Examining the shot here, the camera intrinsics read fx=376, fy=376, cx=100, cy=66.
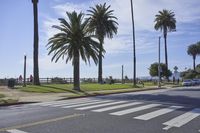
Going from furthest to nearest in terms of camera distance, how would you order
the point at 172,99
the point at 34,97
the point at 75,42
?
the point at 75,42
the point at 34,97
the point at 172,99

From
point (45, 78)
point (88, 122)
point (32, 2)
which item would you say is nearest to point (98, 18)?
point (45, 78)

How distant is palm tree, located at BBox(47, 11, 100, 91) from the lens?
41.0 meters

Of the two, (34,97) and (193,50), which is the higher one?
(193,50)

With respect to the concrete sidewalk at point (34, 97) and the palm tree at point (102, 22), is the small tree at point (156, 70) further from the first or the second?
the concrete sidewalk at point (34, 97)

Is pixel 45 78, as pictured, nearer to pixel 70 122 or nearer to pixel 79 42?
pixel 79 42

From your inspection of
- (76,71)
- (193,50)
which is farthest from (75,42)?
(193,50)

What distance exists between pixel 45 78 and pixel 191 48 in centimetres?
8942

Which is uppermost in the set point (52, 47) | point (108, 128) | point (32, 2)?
point (32, 2)

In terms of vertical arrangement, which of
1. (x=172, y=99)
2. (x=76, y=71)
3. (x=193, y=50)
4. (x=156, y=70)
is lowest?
(x=172, y=99)

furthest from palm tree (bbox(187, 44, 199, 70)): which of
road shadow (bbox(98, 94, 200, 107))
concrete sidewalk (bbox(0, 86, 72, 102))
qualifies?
concrete sidewalk (bbox(0, 86, 72, 102))

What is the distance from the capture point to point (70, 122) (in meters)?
12.9

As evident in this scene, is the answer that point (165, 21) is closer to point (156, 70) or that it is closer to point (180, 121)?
point (156, 70)

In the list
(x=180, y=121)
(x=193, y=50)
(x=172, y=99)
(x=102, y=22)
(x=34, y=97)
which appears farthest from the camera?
(x=193, y=50)

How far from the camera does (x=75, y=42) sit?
40781 millimetres
